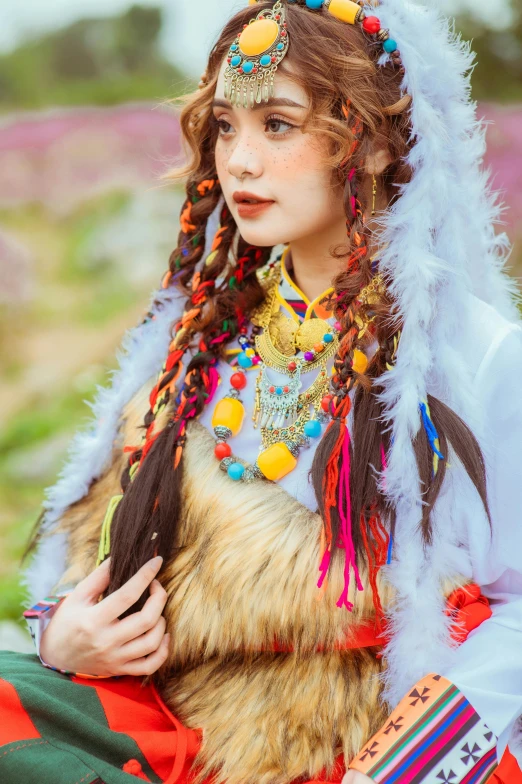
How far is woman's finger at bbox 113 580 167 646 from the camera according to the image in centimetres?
160

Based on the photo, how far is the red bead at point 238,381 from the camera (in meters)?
1.84

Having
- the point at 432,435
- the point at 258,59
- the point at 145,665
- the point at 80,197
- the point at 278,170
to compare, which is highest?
the point at 80,197

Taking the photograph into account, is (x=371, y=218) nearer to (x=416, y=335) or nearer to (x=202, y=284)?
(x=416, y=335)

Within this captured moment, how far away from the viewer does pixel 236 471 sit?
1.67 metres

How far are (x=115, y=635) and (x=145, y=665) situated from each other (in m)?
0.09

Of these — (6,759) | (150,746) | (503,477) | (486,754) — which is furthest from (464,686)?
(6,759)

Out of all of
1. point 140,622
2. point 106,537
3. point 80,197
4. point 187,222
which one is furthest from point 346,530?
point 80,197

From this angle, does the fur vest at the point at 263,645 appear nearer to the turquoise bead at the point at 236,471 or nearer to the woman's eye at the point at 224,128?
the turquoise bead at the point at 236,471

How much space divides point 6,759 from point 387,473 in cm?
84

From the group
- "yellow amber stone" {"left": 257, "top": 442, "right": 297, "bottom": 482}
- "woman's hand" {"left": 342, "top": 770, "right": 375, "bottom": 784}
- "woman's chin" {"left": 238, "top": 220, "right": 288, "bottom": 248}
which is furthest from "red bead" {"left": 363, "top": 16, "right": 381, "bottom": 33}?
"woman's hand" {"left": 342, "top": 770, "right": 375, "bottom": 784}

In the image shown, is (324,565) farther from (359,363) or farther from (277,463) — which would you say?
(359,363)

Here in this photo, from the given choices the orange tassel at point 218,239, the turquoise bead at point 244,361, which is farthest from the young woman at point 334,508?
the orange tassel at point 218,239

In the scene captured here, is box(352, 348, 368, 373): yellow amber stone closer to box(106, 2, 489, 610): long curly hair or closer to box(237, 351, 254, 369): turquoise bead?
box(106, 2, 489, 610): long curly hair

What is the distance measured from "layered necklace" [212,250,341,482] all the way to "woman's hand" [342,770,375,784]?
22.6 inches
